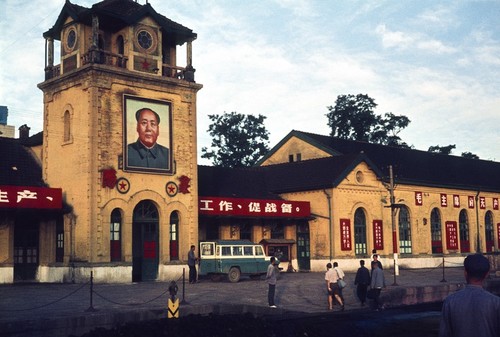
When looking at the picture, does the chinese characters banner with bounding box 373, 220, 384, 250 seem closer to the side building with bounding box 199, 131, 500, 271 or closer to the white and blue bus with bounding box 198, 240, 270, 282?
the side building with bounding box 199, 131, 500, 271

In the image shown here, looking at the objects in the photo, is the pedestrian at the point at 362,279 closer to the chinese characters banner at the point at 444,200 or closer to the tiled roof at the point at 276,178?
the tiled roof at the point at 276,178

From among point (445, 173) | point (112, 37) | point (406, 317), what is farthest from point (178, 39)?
point (445, 173)

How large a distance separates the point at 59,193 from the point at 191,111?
329 inches

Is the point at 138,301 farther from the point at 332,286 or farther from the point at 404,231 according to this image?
the point at 404,231

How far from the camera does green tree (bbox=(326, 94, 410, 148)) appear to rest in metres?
77.8

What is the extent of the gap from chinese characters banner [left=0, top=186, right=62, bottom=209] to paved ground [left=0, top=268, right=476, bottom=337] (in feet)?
12.3

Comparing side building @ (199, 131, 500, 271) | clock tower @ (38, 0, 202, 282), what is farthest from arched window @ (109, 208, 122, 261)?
side building @ (199, 131, 500, 271)

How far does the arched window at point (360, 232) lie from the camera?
1713 inches

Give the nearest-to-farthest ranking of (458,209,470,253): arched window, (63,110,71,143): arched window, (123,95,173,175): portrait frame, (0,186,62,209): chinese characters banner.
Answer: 1. (0,186,62,209): chinese characters banner
2. (123,95,173,175): portrait frame
3. (63,110,71,143): arched window
4. (458,209,470,253): arched window

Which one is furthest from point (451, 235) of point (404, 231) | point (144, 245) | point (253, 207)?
point (144, 245)

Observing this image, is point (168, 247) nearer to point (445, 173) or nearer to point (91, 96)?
point (91, 96)

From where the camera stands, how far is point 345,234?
4234 centimetres

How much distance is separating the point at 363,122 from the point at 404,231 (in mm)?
31789

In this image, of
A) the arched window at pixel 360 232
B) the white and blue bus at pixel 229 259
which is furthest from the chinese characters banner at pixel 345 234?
the white and blue bus at pixel 229 259
